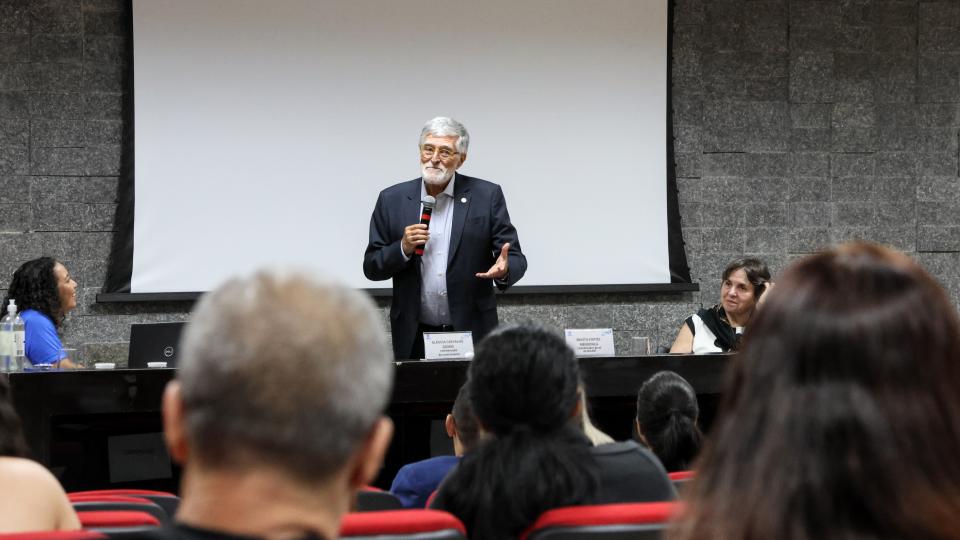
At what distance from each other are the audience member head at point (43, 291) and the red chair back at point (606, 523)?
3.56 meters

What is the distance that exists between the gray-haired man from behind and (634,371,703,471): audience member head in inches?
74.9

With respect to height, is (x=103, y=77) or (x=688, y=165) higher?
(x=103, y=77)

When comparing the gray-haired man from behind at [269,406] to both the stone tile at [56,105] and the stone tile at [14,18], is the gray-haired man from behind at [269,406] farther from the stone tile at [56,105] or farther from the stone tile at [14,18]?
the stone tile at [14,18]

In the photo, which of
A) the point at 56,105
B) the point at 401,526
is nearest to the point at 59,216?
the point at 56,105

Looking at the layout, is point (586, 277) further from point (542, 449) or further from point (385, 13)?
point (542, 449)

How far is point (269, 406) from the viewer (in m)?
0.73

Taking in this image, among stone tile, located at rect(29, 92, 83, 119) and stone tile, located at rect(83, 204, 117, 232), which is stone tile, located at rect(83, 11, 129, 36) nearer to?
stone tile, located at rect(29, 92, 83, 119)

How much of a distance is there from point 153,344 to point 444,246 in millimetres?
1113

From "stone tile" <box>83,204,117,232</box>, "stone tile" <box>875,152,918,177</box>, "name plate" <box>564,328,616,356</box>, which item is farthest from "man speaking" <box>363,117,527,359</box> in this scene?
"stone tile" <box>875,152,918,177</box>

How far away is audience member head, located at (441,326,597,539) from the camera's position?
1.62 metres

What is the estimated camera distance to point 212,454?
74 centimetres

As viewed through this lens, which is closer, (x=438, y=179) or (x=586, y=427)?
(x=586, y=427)

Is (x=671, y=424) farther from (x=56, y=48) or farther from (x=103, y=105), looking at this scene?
(x=56, y=48)

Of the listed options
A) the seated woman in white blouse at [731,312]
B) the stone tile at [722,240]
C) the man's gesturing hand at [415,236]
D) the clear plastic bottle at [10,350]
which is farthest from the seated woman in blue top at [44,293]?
the stone tile at [722,240]
